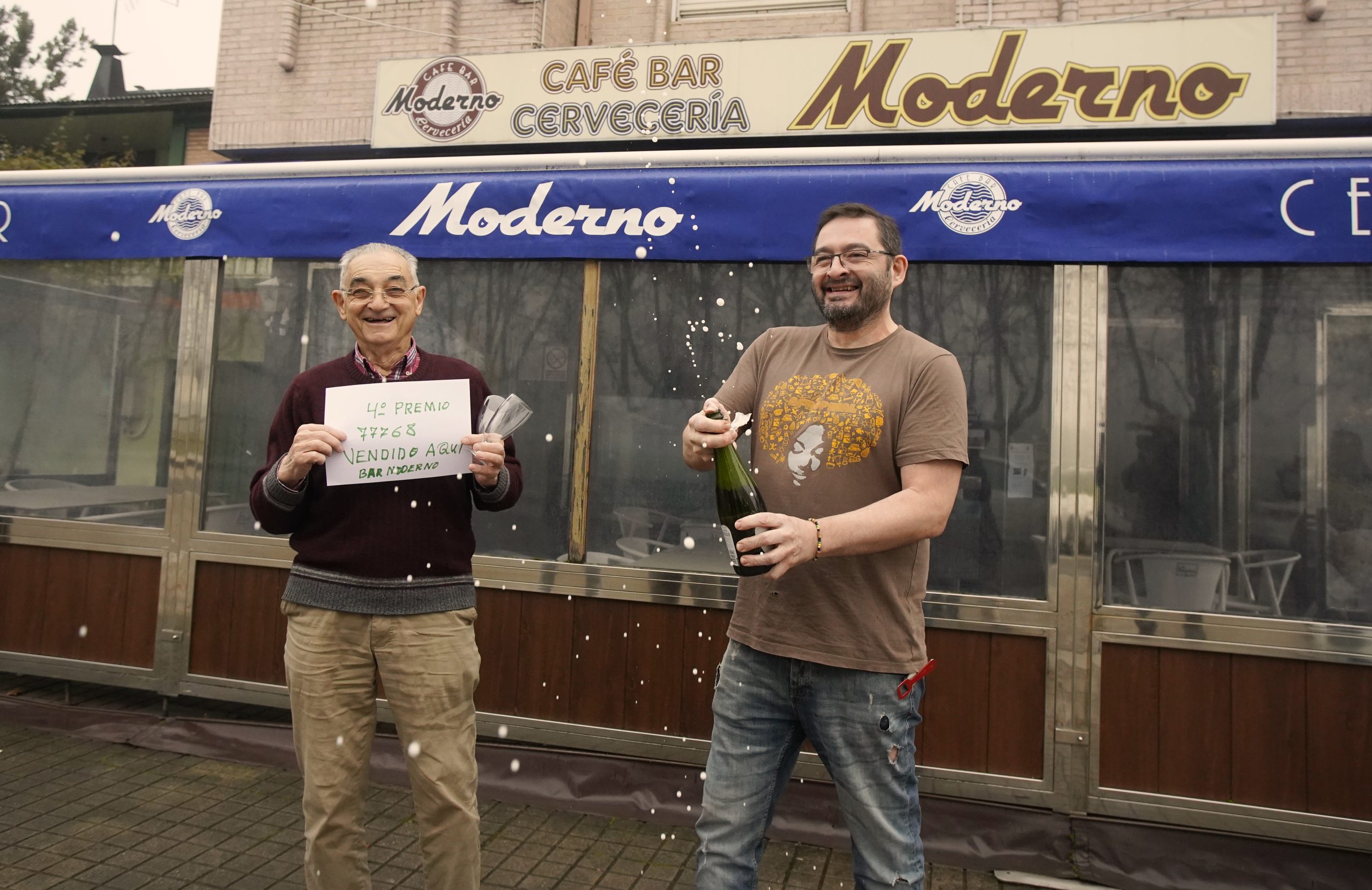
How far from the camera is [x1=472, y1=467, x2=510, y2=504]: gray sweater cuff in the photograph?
283cm

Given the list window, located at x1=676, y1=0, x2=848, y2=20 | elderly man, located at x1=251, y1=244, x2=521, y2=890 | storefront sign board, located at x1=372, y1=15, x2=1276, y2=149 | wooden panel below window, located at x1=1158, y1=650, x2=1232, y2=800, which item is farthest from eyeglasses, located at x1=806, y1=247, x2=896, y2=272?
window, located at x1=676, y1=0, x2=848, y2=20

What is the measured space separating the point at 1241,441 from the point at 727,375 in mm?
2388

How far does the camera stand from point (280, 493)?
2.62 m

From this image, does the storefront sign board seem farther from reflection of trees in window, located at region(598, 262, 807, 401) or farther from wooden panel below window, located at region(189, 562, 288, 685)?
wooden panel below window, located at region(189, 562, 288, 685)

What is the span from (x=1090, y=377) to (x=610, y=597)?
2543mm

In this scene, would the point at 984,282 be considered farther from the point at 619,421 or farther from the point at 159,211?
the point at 159,211

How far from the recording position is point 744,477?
252cm

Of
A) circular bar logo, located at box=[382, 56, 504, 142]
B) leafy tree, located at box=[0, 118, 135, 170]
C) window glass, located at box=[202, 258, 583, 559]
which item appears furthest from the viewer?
leafy tree, located at box=[0, 118, 135, 170]

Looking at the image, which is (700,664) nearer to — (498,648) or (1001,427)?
(498,648)

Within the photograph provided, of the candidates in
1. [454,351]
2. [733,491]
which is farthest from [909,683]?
[454,351]

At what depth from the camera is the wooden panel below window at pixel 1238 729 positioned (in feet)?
12.1

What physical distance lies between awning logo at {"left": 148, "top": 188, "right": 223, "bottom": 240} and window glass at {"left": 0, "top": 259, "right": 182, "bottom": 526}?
0.27 meters

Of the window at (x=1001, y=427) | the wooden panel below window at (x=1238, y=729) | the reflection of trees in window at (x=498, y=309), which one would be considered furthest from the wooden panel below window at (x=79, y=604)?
the wooden panel below window at (x=1238, y=729)

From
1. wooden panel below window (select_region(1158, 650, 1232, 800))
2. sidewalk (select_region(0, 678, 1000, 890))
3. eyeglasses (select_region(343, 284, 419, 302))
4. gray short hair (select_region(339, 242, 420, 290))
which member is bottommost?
sidewalk (select_region(0, 678, 1000, 890))
